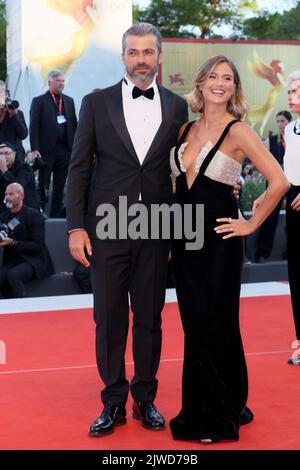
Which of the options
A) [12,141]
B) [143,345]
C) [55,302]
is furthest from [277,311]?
[12,141]

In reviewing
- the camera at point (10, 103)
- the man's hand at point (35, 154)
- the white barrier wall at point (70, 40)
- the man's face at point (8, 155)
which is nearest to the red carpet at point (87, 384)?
the man's face at point (8, 155)

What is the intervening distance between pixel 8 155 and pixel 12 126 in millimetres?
450

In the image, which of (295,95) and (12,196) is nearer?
(295,95)

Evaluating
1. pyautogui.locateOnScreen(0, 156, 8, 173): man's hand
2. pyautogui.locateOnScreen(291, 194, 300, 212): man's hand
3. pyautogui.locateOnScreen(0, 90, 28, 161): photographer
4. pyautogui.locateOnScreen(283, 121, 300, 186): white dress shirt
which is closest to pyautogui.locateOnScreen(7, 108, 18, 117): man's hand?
pyautogui.locateOnScreen(0, 90, 28, 161): photographer

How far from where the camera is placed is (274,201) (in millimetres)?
3607

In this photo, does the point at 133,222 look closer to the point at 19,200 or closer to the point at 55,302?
the point at 55,302

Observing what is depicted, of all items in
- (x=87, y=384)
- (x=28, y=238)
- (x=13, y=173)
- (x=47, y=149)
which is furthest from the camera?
(x=47, y=149)

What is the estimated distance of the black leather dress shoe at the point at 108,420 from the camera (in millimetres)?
3721

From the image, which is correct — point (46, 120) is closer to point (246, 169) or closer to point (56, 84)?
point (56, 84)

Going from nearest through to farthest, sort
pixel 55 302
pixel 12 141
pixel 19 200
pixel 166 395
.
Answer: pixel 166 395 → pixel 55 302 → pixel 19 200 → pixel 12 141

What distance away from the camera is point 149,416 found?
3814 mm

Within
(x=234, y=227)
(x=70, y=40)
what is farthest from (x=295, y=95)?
(x=70, y=40)

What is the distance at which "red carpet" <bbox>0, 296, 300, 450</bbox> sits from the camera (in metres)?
3.67

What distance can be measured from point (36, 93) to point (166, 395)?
1033 centimetres
